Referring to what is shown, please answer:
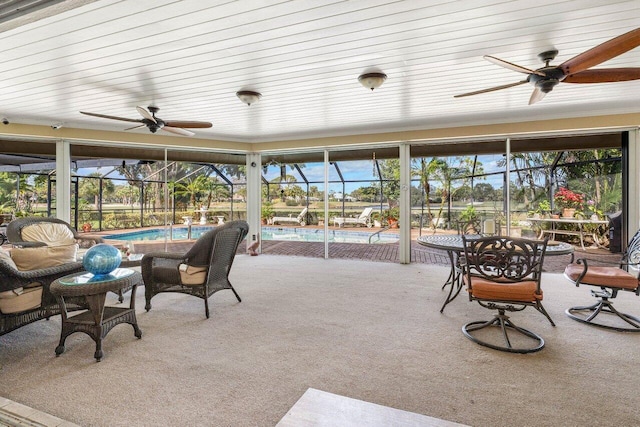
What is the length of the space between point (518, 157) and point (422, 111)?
2217 mm

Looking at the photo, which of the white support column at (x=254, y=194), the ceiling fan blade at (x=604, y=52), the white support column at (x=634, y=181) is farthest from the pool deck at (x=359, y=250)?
the ceiling fan blade at (x=604, y=52)

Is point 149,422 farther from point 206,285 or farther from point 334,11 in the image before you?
point 334,11

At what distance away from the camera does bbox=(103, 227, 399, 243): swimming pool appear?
7300mm

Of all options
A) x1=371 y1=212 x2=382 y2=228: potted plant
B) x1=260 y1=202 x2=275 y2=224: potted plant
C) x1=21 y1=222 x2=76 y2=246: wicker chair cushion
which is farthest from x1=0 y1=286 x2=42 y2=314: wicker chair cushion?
x1=371 y1=212 x2=382 y2=228: potted plant

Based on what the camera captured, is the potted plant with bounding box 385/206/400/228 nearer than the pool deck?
No

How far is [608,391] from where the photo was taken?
77.0 inches

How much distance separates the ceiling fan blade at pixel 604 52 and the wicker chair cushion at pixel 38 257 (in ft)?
15.9

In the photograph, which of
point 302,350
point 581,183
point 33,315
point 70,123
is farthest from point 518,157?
point 70,123

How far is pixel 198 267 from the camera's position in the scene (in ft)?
10.8

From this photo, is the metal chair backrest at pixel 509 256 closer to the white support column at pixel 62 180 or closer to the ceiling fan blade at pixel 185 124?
the ceiling fan blade at pixel 185 124

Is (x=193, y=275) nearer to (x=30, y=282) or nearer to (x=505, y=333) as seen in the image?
(x=30, y=282)

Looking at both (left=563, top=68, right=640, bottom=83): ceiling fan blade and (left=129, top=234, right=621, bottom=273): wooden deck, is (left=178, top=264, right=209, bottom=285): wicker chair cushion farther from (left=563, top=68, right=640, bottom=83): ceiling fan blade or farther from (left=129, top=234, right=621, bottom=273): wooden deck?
(left=563, top=68, right=640, bottom=83): ceiling fan blade

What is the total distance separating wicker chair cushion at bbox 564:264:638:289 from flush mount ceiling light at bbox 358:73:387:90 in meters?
2.72

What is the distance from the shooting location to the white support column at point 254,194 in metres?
7.16
